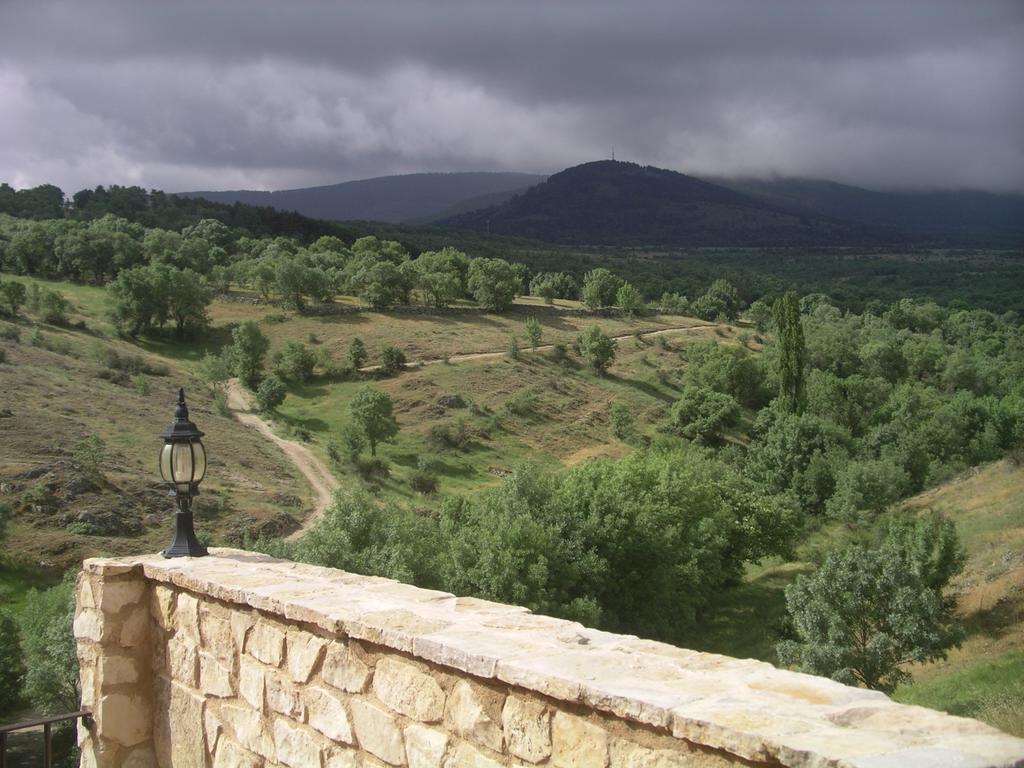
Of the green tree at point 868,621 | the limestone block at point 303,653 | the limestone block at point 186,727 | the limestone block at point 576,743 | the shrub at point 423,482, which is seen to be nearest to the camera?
the limestone block at point 576,743

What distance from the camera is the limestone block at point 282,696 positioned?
3598 millimetres

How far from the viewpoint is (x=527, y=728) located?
2.70 metres

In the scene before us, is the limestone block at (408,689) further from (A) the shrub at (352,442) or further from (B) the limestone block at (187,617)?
(A) the shrub at (352,442)

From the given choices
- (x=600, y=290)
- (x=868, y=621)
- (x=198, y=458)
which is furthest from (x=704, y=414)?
(x=198, y=458)

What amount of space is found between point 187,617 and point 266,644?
80cm

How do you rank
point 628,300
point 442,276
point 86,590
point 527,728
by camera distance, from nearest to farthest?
Answer: point 527,728, point 86,590, point 442,276, point 628,300

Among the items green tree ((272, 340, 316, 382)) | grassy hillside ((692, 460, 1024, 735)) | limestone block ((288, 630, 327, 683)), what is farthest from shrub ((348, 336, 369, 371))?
limestone block ((288, 630, 327, 683))

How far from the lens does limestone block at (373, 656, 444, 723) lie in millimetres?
3016

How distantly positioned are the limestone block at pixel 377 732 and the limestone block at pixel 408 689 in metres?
0.07

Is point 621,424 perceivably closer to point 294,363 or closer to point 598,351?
point 598,351

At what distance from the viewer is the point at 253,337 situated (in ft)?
160

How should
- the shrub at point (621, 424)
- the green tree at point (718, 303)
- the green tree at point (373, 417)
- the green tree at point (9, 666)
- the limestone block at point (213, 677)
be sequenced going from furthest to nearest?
the green tree at point (718, 303) < the shrub at point (621, 424) < the green tree at point (373, 417) < the green tree at point (9, 666) < the limestone block at point (213, 677)

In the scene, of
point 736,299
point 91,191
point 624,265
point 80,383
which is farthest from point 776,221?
point 80,383

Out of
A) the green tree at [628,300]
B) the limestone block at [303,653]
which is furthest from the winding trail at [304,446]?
the limestone block at [303,653]
